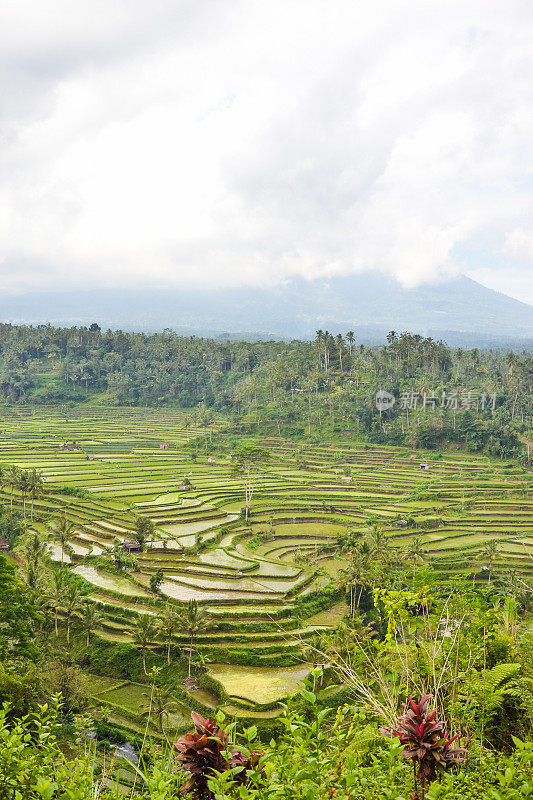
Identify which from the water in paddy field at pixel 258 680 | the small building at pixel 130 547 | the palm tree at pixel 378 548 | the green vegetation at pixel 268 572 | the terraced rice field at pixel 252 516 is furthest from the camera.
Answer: the small building at pixel 130 547

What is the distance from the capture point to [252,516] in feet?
108

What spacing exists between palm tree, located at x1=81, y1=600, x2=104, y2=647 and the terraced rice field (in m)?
0.76

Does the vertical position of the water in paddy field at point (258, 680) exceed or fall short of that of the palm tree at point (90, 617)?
it falls short

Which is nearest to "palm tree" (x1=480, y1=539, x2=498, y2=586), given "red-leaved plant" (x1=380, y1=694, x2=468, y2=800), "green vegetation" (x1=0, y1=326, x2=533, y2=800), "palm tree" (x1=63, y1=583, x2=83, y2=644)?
"green vegetation" (x1=0, y1=326, x2=533, y2=800)

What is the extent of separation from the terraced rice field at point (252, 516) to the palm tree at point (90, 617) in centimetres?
76

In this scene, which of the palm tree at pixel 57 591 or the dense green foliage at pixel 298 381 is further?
the dense green foliage at pixel 298 381

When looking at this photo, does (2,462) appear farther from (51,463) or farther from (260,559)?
(260,559)

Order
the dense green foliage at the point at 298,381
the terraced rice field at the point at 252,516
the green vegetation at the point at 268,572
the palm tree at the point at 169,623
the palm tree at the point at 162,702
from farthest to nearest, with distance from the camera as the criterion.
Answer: the dense green foliage at the point at 298,381, the terraced rice field at the point at 252,516, the palm tree at the point at 169,623, the palm tree at the point at 162,702, the green vegetation at the point at 268,572

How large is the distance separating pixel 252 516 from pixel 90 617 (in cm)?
1613

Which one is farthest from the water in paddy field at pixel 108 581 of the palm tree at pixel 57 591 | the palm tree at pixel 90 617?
the palm tree at pixel 57 591

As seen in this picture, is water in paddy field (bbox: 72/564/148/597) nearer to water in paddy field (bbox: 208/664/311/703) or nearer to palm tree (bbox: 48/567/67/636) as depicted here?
palm tree (bbox: 48/567/67/636)

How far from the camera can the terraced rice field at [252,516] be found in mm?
20250

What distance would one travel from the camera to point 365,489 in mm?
39562

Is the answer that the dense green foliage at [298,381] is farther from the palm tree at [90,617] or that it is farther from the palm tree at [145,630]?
the palm tree at [145,630]
